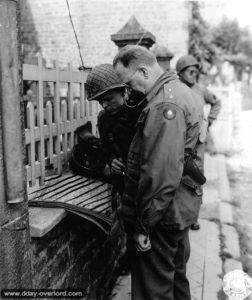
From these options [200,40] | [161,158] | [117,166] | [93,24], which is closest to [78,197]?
[117,166]

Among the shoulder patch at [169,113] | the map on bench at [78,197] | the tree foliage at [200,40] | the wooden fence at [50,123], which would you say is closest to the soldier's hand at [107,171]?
the map on bench at [78,197]

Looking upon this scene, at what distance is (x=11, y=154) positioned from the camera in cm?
163

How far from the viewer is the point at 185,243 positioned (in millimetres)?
2697

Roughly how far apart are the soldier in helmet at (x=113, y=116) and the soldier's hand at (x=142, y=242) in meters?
0.63

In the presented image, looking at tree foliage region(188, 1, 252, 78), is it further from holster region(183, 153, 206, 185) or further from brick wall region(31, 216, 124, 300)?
holster region(183, 153, 206, 185)

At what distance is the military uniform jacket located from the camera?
206 cm

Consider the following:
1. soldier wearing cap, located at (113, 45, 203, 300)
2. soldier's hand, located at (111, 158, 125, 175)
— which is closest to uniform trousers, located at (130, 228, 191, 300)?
soldier wearing cap, located at (113, 45, 203, 300)

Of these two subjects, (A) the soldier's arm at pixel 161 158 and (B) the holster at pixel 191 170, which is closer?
(A) the soldier's arm at pixel 161 158

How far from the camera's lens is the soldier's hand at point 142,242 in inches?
88.3

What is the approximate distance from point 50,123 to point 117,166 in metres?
0.61

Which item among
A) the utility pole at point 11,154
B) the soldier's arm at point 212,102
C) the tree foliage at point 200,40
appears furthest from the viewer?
the tree foliage at point 200,40

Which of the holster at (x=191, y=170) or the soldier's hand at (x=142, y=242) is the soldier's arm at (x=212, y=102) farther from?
the soldier's hand at (x=142, y=242)

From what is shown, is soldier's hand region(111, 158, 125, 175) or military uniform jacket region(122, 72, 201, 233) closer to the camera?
military uniform jacket region(122, 72, 201, 233)

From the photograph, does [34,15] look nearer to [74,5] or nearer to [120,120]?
[74,5]
